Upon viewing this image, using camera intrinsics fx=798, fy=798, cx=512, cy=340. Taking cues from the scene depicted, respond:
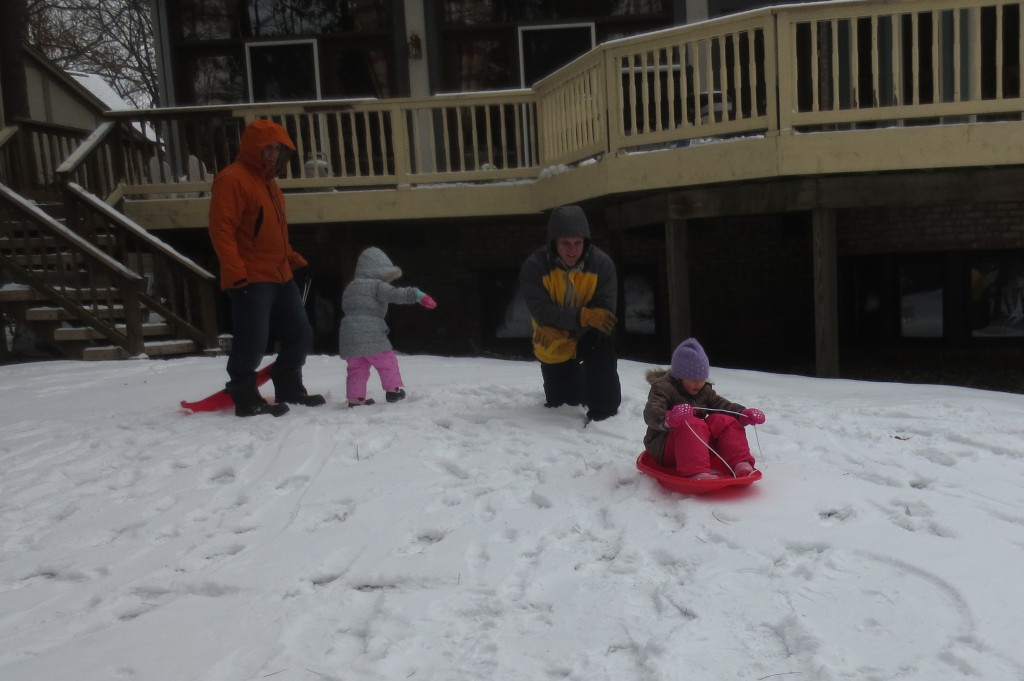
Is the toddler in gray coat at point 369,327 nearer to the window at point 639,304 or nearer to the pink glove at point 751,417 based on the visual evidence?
Result: the pink glove at point 751,417

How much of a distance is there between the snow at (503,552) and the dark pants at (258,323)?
0.45m

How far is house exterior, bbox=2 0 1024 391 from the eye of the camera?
733cm

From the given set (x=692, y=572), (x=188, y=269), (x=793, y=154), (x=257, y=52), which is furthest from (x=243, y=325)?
(x=257, y=52)

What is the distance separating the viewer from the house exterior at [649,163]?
7328mm

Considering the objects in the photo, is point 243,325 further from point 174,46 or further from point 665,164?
point 174,46

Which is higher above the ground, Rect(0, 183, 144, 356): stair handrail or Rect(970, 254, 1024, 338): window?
Rect(0, 183, 144, 356): stair handrail

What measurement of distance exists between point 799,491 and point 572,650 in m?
1.57

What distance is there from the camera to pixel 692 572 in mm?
2908

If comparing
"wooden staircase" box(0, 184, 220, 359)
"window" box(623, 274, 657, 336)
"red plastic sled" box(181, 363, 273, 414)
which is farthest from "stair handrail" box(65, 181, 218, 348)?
"window" box(623, 274, 657, 336)

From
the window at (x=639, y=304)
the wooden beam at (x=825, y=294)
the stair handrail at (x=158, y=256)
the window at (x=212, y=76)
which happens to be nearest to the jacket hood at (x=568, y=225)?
the wooden beam at (x=825, y=294)

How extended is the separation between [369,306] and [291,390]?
0.87m

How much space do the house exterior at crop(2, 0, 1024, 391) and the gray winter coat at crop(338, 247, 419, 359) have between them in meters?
3.23

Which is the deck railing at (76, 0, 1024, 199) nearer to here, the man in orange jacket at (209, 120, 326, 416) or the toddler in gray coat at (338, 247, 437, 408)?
the toddler in gray coat at (338, 247, 437, 408)

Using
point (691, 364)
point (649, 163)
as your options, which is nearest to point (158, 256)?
point (649, 163)
